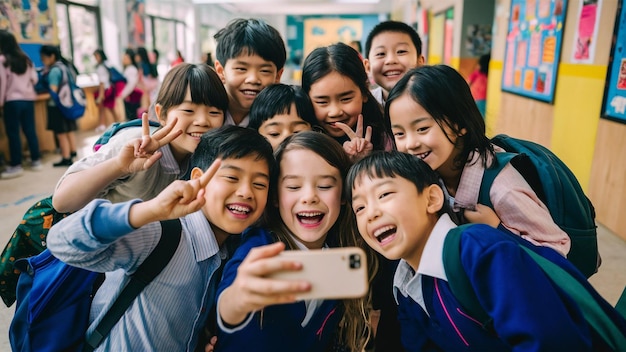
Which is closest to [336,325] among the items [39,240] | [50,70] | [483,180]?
[483,180]

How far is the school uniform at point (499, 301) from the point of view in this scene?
3.16 feet

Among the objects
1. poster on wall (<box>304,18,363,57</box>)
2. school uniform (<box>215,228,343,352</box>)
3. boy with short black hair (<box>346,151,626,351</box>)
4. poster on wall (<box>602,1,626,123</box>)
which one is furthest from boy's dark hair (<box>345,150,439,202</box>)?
poster on wall (<box>304,18,363,57</box>)

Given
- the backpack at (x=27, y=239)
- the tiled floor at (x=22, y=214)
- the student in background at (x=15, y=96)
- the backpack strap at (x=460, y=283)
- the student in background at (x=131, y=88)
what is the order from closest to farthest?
the backpack strap at (x=460, y=283), the backpack at (x=27, y=239), the tiled floor at (x=22, y=214), the student in background at (x=15, y=96), the student in background at (x=131, y=88)

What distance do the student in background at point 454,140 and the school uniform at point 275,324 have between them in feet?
1.79

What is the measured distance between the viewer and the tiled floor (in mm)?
2759

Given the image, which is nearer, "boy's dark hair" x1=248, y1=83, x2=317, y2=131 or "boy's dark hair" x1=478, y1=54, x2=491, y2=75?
"boy's dark hair" x1=248, y1=83, x2=317, y2=131

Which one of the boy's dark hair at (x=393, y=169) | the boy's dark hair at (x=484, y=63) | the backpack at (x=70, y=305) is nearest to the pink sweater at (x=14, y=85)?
the backpack at (x=70, y=305)

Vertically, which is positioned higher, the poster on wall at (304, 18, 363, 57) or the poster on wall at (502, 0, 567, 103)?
the poster on wall at (304, 18, 363, 57)

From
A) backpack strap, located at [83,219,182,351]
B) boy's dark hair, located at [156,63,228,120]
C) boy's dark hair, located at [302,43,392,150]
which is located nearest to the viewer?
backpack strap, located at [83,219,182,351]

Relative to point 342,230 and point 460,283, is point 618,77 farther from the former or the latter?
point 460,283

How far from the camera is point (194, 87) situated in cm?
188

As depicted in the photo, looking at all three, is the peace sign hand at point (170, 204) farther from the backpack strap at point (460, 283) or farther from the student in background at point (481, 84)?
the student in background at point (481, 84)

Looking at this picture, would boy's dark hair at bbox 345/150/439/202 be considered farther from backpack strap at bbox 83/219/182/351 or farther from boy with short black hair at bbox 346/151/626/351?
backpack strap at bbox 83/219/182/351

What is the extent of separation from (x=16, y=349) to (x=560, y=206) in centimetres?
172
